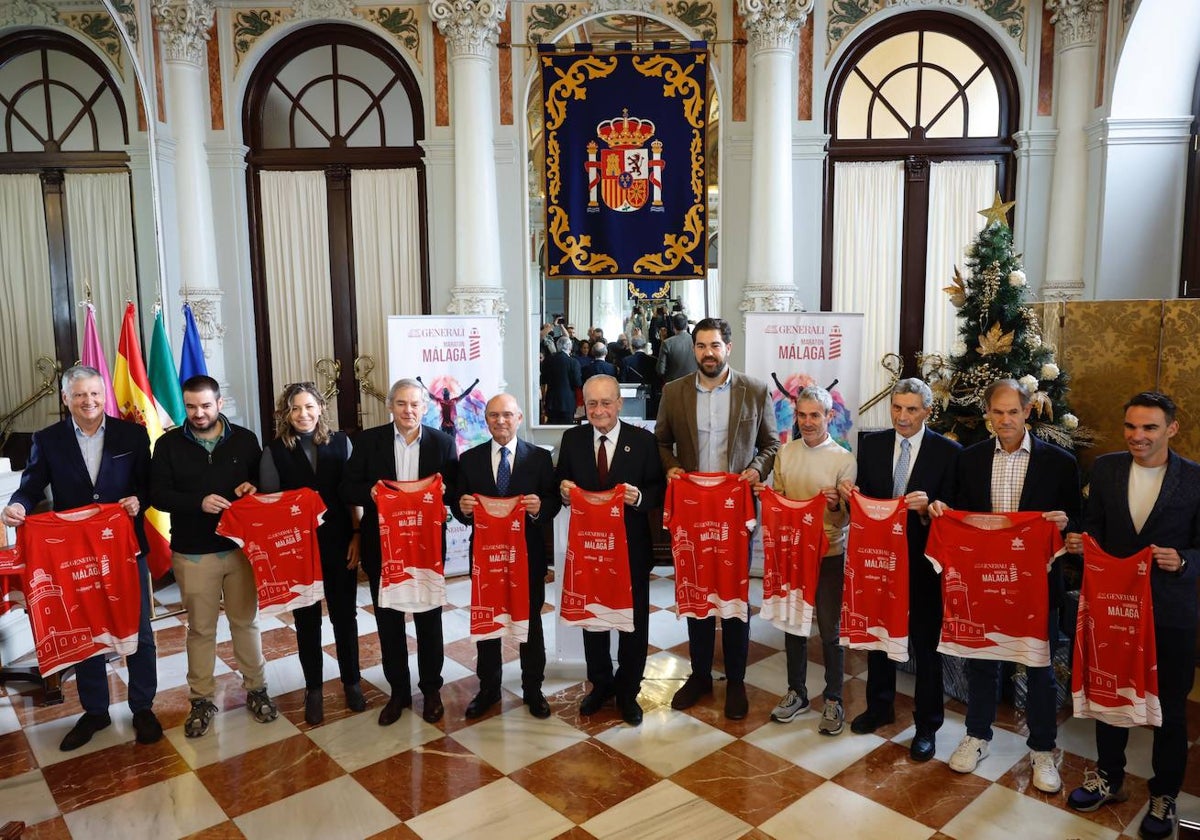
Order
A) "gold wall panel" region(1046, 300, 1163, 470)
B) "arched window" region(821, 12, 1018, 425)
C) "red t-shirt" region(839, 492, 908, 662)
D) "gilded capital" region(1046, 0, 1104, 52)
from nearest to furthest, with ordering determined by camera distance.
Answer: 1. "red t-shirt" region(839, 492, 908, 662)
2. "gold wall panel" region(1046, 300, 1163, 470)
3. "gilded capital" region(1046, 0, 1104, 52)
4. "arched window" region(821, 12, 1018, 425)

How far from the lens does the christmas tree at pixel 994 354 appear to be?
4656 millimetres

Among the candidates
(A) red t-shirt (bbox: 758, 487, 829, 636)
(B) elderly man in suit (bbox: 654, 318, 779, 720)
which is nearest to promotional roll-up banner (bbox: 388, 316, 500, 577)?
(B) elderly man in suit (bbox: 654, 318, 779, 720)

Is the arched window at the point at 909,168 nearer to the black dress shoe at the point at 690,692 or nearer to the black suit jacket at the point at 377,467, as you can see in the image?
the black dress shoe at the point at 690,692

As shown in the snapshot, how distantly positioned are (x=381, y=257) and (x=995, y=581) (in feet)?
19.2

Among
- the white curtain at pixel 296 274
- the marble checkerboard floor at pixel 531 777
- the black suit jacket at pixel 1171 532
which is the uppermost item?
the white curtain at pixel 296 274

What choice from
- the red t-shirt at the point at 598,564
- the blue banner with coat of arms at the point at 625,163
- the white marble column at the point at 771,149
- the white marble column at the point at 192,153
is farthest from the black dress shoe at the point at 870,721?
the white marble column at the point at 192,153

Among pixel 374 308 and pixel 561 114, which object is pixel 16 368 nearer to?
pixel 374 308

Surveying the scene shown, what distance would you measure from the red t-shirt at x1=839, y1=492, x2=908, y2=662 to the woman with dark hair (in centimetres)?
218

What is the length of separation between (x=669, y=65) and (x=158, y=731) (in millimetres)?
5749

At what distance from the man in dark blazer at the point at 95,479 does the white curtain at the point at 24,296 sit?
454cm

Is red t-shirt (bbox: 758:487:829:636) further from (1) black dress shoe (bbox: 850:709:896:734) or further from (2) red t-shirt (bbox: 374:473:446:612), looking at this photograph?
(2) red t-shirt (bbox: 374:473:446:612)

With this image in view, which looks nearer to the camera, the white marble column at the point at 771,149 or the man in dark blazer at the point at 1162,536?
the man in dark blazer at the point at 1162,536

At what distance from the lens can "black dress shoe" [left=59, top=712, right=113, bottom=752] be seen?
12.0 ft

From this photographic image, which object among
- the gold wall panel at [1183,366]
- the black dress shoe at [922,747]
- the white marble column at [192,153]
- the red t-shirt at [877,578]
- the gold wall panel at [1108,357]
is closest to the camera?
the red t-shirt at [877,578]
